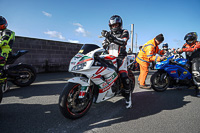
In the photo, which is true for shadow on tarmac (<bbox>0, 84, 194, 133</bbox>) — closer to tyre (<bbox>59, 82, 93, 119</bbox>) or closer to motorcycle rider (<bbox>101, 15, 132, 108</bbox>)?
tyre (<bbox>59, 82, 93, 119</bbox>)

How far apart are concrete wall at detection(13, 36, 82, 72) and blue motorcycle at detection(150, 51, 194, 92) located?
6496 mm

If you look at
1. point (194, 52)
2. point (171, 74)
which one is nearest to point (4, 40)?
point (171, 74)

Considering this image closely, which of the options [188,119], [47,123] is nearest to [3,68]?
[47,123]

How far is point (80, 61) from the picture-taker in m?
1.87

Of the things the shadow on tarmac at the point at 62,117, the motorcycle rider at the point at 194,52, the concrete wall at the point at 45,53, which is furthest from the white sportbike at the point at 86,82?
the concrete wall at the point at 45,53

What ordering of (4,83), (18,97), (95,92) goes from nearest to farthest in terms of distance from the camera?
(95,92) < (18,97) < (4,83)

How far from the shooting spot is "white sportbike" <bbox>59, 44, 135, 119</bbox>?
1.83 metres

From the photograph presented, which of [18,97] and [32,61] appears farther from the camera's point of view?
[32,61]

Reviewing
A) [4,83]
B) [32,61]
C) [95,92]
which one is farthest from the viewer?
[32,61]

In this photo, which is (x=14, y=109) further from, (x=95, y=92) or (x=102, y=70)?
(x=102, y=70)

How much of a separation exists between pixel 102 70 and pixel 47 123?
48.5 inches

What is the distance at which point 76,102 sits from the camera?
193 centimetres

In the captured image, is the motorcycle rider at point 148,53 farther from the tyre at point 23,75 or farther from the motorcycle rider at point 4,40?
the motorcycle rider at point 4,40

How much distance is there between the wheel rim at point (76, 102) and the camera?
73.4 inches
